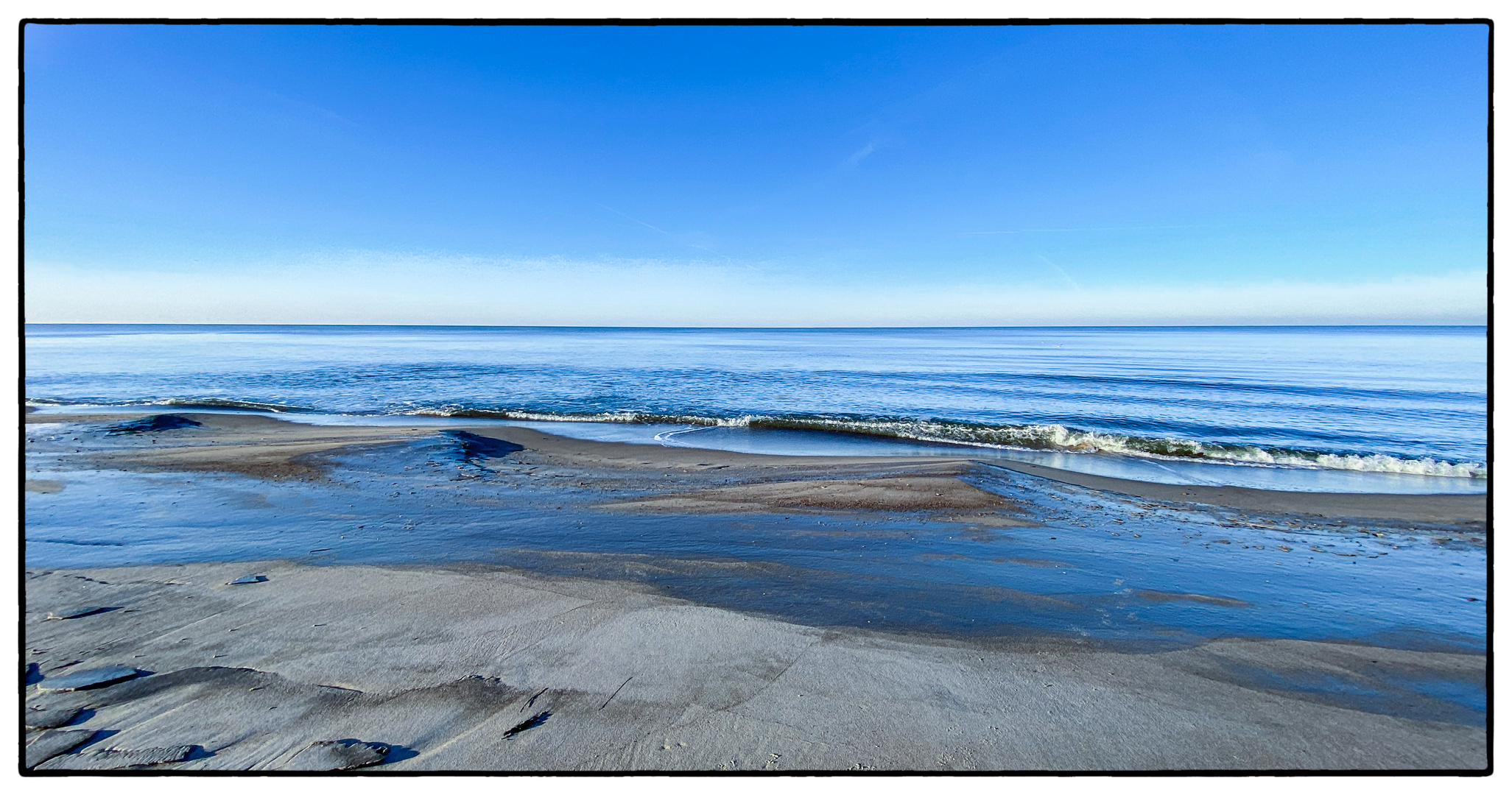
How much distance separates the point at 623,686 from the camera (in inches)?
103

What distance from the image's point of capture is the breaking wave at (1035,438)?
9.53 m

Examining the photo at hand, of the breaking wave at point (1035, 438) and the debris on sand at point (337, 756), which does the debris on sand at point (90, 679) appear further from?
the breaking wave at point (1035, 438)

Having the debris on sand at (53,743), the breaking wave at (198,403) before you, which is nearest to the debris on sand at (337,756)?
the debris on sand at (53,743)

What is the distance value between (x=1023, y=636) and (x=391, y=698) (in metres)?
2.88

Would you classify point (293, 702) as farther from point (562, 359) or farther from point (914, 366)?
point (562, 359)

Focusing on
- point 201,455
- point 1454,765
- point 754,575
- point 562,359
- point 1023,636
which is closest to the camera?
point 1454,765

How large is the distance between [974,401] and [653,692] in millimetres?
15732

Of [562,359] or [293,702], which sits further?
[562,359]

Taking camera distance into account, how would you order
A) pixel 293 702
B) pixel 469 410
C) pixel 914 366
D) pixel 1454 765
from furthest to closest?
pixel 914 366, pixel 469 410, pixel 293 702, pixel 1454 765

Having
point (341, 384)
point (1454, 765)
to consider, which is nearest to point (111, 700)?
point (1454, 765)

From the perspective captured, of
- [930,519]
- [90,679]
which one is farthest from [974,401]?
[90,679]

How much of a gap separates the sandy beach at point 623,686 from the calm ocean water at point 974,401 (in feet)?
4.74

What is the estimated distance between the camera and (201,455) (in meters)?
8.27

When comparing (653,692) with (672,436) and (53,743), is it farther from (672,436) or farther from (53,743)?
(672,436)
